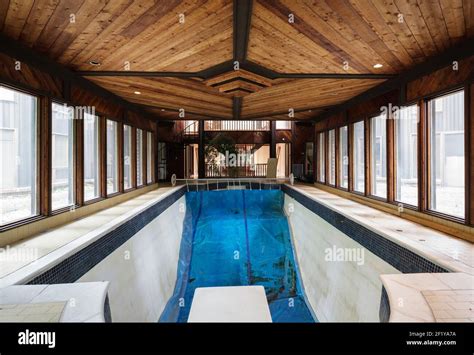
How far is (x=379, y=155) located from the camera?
563cm

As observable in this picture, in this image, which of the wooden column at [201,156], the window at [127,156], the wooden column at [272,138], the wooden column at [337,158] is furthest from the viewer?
the wooden column at [272,138]

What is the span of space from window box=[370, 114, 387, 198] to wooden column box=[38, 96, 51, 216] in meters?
5.49

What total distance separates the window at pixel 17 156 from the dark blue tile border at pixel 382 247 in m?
4.28

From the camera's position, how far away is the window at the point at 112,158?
6172mm

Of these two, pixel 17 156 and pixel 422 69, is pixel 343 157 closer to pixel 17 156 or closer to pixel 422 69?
pixel 422 69

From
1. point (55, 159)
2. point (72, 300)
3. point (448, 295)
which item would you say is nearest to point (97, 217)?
point (55, 159)

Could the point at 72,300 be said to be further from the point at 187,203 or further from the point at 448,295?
the point at 187,203

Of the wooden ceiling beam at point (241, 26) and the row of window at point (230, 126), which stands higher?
the row of window at point (230, 126)

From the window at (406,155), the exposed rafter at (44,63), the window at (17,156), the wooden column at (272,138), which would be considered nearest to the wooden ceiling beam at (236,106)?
the exposed rafter at (44,63)

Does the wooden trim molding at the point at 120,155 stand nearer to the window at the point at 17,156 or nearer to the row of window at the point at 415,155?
the window at the point at 17,156

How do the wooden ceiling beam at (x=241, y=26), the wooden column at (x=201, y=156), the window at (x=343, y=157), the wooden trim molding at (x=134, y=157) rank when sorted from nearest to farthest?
1. the wooden ceiling beam at (x=241, y=26)
2. the window at (x=343, y=157)
3. the wooden trim molding at (x=134, y=157)
4. the wooden column at (x=201, y=156)

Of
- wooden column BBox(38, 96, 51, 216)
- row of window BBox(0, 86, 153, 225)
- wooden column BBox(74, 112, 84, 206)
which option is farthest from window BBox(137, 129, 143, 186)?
wooden column BBox(38, 96, 51, 216)

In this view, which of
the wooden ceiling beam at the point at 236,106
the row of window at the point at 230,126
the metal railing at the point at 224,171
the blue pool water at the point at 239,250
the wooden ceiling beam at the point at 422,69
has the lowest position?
the blue pool water at the point at 239,250

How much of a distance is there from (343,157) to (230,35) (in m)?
5.38
